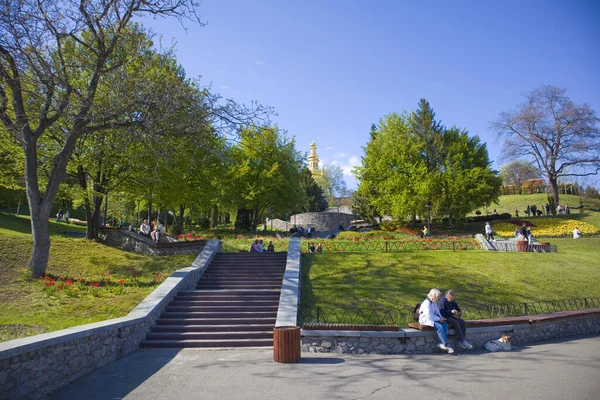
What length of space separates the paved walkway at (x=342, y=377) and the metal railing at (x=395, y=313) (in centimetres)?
203

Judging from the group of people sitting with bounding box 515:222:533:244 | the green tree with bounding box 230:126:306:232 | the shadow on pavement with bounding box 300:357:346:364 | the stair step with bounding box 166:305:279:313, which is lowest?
the shadow on pavement with bounding box 300:357:346:364

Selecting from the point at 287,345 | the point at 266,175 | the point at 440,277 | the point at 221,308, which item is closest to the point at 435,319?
the point at 287,345

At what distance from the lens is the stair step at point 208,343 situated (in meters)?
10.5

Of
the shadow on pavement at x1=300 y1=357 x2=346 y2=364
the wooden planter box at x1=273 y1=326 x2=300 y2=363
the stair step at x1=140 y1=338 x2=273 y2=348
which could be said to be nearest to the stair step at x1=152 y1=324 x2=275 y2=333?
the stair step at x1=140 y1=338 x2=273 y2=348

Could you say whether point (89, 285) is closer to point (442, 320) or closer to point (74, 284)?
point (74, 284)

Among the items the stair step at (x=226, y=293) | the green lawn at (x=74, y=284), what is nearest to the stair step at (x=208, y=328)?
the green lawn at (x=74, y=284)

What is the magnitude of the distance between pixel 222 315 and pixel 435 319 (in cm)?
595

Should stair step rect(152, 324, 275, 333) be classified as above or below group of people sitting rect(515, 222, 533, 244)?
below

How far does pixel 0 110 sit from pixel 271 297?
36.4 feet

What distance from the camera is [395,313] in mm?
12492

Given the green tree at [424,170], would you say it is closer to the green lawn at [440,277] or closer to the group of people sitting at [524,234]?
the group of people sitting at [524,234]

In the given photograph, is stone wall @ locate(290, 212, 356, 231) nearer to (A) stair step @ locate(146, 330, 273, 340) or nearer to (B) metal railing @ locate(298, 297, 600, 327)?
(B) metal railing @ locate(298, 297, 600, 327)

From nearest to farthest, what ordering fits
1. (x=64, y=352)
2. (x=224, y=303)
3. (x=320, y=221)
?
(x=64, y=352)
(x=224, y=303)
(x=320, y=221)

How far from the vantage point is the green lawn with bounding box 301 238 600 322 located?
1406 cm
